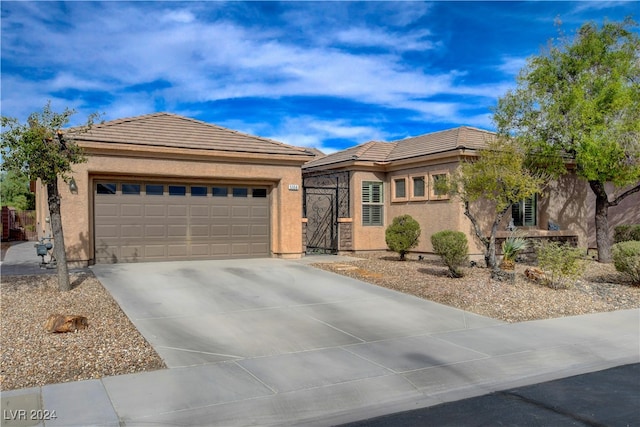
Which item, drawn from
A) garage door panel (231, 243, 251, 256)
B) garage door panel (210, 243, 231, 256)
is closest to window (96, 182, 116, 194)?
garage door panel (210, 243, 231, 256)

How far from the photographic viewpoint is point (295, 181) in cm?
1653

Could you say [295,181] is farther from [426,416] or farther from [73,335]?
[426,416]

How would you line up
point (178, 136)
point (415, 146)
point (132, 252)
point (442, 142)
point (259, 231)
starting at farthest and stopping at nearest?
1. point (415, 146)
2. point (442, 142)
3. point (259, 231)
4. point (178, 136)
5. point (132, 252)

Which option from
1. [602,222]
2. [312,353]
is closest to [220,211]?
[312,353]

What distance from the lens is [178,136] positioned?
1543cm

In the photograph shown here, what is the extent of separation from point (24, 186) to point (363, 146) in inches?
1394

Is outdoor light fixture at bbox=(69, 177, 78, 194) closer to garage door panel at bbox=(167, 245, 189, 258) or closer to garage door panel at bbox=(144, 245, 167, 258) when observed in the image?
garage door panel at bbox=(144, 245, 167, 258)

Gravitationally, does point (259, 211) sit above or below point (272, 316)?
above

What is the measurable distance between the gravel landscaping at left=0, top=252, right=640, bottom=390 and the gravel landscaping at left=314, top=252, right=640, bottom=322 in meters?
0.02

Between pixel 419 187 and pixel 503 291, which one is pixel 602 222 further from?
pixel 503 291

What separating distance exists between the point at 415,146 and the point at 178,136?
8.66 m

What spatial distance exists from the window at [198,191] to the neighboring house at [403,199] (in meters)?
4.65

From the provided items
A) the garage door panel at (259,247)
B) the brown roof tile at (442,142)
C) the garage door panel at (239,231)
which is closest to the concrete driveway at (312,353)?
the garage door panel at (239,231)

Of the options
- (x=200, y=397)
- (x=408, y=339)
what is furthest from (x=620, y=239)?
(x=200, y=397)
